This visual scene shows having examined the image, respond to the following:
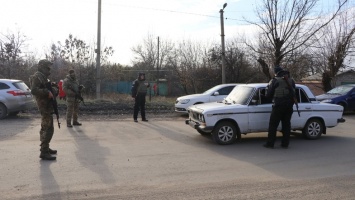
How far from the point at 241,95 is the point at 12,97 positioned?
8766 mm

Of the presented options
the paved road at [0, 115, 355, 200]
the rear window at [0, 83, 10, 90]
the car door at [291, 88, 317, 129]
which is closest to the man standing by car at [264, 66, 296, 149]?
the paved road at [0, 115, 355, 200]

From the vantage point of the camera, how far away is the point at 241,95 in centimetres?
922

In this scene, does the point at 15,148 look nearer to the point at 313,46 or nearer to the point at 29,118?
the point at 29,118

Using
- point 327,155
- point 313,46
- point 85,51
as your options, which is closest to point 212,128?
point 327,155

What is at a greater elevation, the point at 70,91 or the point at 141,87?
the point at 141,87

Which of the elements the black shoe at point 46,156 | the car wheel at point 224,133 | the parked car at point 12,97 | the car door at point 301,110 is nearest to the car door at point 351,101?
the car door at point 301,110

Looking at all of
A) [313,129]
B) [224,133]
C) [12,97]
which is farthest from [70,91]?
[313,129]

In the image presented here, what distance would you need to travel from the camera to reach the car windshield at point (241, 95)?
8.95 metres

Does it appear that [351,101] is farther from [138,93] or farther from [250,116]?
[138,93]

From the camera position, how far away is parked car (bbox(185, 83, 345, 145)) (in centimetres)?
854

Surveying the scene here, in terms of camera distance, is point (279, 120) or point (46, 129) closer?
point (46, 129)

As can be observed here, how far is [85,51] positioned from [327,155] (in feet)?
72.6

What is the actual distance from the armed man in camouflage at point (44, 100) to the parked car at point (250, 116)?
11.7ft

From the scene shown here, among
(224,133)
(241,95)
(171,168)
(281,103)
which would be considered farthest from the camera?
(241,95)
